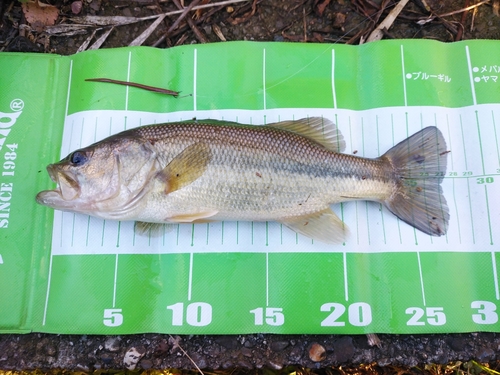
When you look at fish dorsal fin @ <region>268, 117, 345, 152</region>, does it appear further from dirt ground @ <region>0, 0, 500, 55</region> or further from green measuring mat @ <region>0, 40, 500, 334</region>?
dirt ground @ <region>0, 0, 500, 55</region>

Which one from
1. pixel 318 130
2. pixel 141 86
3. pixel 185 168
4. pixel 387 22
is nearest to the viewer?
pixel 185 168

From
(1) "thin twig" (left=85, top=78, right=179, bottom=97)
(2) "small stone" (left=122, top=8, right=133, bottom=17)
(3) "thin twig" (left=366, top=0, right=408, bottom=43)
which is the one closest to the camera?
(1) "thin twig" (left=85, top=78, right=179, bottom=97)

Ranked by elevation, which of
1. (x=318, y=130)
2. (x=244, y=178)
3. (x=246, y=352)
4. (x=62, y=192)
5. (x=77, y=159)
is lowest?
(x=246, y=352)

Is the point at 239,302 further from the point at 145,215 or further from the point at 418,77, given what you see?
the point at 418,77

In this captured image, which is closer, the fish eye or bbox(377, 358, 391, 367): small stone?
the fish eye

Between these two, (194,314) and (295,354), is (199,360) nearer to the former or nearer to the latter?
(194,314)

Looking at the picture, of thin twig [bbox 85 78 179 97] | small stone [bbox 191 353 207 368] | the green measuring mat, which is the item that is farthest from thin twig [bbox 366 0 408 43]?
small stone [bbox 191 353 207 368]

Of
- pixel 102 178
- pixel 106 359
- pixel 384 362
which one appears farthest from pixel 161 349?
pixel 384 362

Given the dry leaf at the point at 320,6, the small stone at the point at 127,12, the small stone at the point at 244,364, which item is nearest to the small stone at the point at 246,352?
the small stone at the point at 244,364
